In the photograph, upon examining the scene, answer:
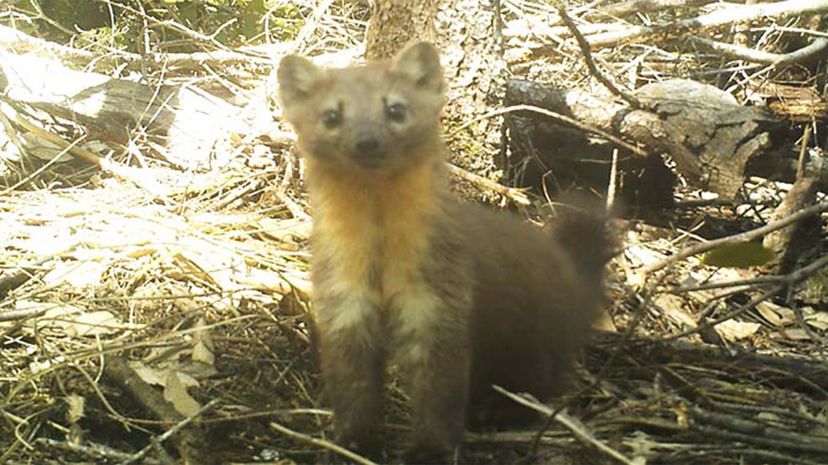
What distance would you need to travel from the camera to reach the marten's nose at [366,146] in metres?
3.25

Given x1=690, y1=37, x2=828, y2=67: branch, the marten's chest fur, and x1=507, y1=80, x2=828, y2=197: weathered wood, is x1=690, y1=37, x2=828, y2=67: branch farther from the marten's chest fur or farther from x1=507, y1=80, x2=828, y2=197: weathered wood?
the marten's chest fur

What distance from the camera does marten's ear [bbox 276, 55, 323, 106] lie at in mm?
3627

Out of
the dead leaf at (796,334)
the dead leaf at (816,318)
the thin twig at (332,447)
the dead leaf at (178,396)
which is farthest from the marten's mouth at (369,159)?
the dead leaf at (816,318)

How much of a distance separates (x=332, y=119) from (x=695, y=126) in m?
2.76

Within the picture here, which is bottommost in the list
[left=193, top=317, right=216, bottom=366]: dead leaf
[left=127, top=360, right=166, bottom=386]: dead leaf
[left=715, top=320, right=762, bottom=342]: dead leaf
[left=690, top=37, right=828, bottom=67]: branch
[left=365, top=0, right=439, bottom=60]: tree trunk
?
[left=127, top=360, right=166, bottom=386]: dead leaf

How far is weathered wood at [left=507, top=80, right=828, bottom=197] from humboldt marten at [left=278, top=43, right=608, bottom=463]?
7.22 feet

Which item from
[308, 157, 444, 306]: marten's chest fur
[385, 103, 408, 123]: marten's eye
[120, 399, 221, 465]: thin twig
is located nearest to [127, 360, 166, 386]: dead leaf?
[120, 399, 221, 465]: thin twig

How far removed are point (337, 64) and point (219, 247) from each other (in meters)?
2.23

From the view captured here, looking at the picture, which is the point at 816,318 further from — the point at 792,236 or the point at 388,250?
the point at 388,250

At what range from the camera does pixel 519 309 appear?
373cm

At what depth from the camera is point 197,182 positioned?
21.0 ft

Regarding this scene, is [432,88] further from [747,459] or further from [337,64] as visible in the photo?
[337,64]

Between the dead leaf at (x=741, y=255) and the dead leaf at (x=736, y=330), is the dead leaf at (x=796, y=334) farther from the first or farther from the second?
the dead leaf at (x=741, y=255)

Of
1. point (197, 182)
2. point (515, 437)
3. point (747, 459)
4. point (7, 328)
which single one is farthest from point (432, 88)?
point (197, 182)
